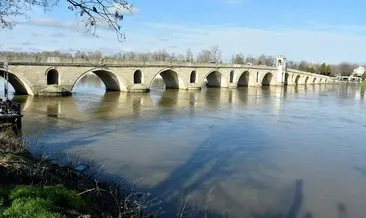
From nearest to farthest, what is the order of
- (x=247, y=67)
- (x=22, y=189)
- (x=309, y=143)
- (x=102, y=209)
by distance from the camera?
(x=22, y=189) < (x=102, y=209) < (x=309, y=143) < (x=247, y=67)

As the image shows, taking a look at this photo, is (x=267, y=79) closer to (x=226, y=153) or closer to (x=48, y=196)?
(x=226, y=153)

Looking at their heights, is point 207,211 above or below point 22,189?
below

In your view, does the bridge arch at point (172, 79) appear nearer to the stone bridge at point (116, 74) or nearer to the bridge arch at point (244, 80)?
the stone bridge at point (116, 74)

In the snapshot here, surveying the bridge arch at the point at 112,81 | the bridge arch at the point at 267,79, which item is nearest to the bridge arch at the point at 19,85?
the bridge arch at the point at 112,81

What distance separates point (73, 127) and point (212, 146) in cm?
750

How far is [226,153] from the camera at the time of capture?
16781 millimetres

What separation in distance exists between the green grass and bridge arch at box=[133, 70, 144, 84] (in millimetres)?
39679

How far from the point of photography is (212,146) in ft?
59.5

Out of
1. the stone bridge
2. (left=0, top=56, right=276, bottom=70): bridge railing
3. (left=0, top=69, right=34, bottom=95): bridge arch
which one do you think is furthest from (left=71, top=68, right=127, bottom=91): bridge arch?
(left=0, top=69, right=34, bottom=95): bridge arch

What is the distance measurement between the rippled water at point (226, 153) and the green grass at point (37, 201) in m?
3.27

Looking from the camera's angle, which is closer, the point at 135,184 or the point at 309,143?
the point at 135,184

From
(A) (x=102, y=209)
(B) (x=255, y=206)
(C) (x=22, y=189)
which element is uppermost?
(C) (x=22, y=189)

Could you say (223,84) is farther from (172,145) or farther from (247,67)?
(172,145)

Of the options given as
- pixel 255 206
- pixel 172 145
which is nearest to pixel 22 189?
pixel 255 206
